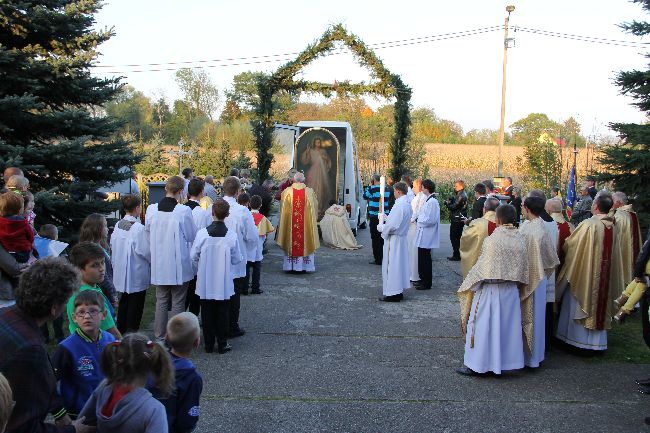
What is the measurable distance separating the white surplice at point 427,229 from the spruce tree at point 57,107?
5203 mm

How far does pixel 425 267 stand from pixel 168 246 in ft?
18.2

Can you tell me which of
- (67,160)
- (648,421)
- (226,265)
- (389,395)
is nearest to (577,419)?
(648,421)

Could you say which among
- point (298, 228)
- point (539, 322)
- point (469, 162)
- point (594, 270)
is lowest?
point (539, 322)

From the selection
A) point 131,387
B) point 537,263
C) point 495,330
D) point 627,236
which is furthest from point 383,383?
point 627,236

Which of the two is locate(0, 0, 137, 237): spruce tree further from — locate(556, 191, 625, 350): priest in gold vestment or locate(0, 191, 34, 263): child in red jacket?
locate(556, 191, 625, 350): priest in gold vestment

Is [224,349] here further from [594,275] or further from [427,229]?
[427,229]

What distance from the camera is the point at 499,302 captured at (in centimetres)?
658

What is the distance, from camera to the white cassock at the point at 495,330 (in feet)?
21.5

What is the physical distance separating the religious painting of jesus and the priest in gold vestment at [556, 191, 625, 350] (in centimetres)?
975

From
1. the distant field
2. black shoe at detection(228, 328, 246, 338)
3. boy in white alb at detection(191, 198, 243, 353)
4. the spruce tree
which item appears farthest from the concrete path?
the distant field

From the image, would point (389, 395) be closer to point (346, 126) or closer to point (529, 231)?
point (529, 231)

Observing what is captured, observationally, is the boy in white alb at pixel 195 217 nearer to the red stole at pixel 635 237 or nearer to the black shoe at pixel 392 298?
the black shoe at pixel 392 298

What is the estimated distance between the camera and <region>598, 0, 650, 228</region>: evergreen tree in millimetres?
9859

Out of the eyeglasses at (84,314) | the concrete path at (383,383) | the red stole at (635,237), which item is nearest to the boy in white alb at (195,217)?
the concrete path at (383,383)
